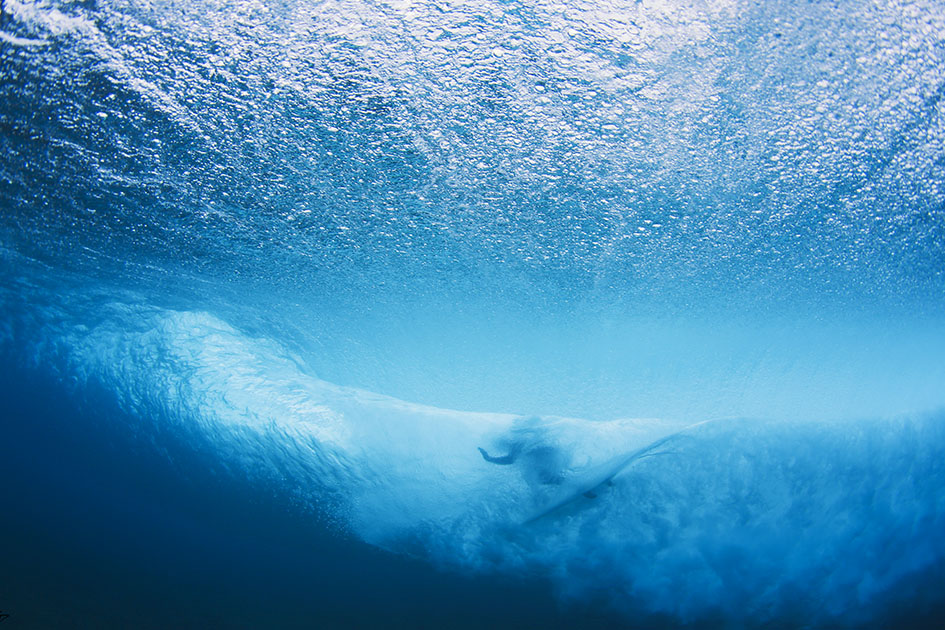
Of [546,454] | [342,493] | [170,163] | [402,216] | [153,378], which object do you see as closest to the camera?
[170,163]

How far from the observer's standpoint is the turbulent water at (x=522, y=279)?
311 cm

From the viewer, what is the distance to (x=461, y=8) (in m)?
2.74

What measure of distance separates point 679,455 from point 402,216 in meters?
5.54

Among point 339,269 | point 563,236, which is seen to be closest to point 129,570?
point 339,269

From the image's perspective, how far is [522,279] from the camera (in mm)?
5996

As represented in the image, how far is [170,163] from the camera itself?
180 inches

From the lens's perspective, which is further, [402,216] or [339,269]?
[339,269]

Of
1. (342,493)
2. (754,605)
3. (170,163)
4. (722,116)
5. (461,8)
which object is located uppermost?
(722,116)

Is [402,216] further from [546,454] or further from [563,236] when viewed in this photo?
[546,454]

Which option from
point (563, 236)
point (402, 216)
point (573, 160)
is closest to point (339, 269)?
point (402, 216)

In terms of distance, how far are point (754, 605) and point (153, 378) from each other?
1531cm

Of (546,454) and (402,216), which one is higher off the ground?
(402,216)

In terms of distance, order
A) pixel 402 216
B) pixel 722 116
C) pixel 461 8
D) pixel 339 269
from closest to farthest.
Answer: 1. pixel 461 8
2. pixel 722 116
3. pixel 402 216
4. pixel 339 269

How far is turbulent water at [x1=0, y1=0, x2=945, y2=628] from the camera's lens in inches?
122
